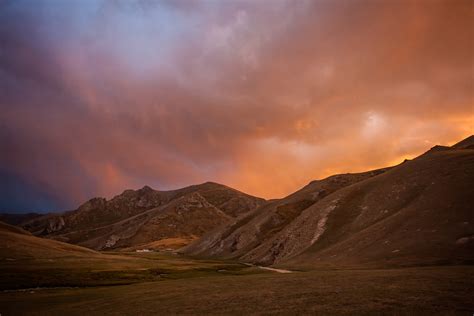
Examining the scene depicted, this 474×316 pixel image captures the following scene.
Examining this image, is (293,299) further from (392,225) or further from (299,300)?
(392,225)

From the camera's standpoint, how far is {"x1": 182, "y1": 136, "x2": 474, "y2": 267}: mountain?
72.2 metres

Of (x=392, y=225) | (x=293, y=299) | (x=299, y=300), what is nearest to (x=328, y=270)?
(x=392, y=225)

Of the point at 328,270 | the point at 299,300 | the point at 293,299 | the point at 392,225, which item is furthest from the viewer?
the point at 392,225

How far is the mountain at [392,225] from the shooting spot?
7219 cm

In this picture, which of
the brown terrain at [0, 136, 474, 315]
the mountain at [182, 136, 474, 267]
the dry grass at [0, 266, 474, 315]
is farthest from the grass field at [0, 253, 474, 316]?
the mountain at [182, 136, 474, 267]

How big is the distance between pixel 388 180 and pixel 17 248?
135 metres

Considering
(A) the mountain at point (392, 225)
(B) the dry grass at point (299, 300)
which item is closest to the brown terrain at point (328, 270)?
(B) the dry grass at point (299, 300)

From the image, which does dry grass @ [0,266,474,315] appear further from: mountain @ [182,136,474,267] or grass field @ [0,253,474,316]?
mountain @ [182,136,474,267]

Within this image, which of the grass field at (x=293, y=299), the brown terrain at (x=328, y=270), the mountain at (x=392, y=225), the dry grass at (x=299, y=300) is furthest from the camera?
the mountain at (x=392, y=225)

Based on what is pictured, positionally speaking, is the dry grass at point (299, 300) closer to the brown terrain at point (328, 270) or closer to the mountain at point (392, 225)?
the brown terrain at point (328, 270)

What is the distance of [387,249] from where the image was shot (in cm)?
7919

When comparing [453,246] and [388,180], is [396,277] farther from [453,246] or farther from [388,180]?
[388,180]

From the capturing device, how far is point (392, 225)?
93.6m

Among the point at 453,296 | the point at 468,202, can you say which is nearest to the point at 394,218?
the point at 468,202
